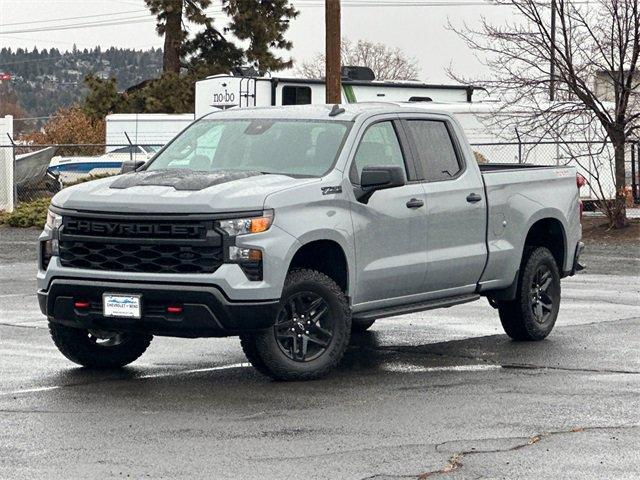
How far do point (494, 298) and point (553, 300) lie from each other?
0.75m

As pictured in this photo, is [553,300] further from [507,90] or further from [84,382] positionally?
[507,90]

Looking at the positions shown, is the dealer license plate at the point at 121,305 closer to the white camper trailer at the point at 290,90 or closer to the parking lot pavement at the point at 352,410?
the parking lot pavement at the point at 352,410

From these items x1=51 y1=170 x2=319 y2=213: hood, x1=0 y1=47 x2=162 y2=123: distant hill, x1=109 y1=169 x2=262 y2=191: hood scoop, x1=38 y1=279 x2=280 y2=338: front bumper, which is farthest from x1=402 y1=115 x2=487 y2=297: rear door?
x1=0 y1=47 x2=162 y2=123: distant hill

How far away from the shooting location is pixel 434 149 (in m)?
11.4

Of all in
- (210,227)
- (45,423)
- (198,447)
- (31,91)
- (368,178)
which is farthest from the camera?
(31,91)

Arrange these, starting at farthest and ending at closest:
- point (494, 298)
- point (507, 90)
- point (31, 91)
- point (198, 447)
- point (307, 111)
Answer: point (31, 91) → point (507, 90) → point (494, 298) → point (307, 111) → point (198, 447)

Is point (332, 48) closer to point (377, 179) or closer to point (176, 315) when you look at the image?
point (377, 179)

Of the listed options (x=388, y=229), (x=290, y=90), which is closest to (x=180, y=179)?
(x=388, y=229)

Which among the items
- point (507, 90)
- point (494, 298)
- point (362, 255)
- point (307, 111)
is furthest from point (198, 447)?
point (507, 90)

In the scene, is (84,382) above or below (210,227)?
below

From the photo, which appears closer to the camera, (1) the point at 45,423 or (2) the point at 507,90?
(1) the point at 45,423

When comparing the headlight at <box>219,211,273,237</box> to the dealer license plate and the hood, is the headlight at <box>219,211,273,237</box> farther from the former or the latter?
the dealer license plate

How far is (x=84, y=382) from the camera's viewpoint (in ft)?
32.5

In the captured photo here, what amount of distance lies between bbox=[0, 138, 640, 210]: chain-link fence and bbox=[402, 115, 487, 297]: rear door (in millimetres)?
17849
